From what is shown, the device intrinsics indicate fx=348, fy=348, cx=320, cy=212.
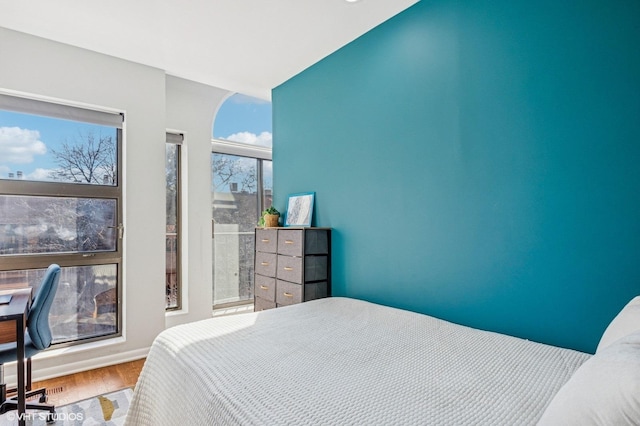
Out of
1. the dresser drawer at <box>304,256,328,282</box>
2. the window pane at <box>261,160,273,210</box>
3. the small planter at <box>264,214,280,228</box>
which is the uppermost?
the window pane at <box>261,160,273,210</box>

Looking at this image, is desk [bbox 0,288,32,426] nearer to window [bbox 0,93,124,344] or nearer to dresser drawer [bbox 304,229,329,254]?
window [bbox 0,93,124,344]

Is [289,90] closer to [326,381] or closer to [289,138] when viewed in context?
[289,138]

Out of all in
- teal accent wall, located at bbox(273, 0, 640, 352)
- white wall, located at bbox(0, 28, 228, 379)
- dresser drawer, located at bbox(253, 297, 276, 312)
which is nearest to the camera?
teal accent wall, located at bbox(273, 0, 640, 352)

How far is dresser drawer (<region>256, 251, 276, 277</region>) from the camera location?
117 inches

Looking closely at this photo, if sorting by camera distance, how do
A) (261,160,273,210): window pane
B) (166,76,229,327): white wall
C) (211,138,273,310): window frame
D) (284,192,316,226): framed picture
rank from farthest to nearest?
(261,160,273,210): window pane
(211,138,273,310): window frame
(166,76,229,327): white wall
(284,192,316,226): framed picture

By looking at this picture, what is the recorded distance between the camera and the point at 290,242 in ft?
9.14

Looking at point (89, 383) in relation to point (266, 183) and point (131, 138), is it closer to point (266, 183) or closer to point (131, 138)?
point (131, 138)

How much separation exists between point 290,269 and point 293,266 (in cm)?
5

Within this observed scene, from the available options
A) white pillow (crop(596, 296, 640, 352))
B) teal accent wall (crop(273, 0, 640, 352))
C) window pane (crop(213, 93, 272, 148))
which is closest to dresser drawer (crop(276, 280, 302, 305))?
teal accent wall (crop(273, 0, 640, 352))

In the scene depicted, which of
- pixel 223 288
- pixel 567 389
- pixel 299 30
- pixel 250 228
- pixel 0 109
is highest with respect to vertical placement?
pixel 299 30

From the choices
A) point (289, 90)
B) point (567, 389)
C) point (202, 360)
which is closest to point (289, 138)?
point (289, 90)

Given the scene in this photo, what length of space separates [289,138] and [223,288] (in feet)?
6.93

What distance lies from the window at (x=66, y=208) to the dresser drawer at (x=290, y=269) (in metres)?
1.48

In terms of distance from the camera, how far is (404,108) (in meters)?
2.35
